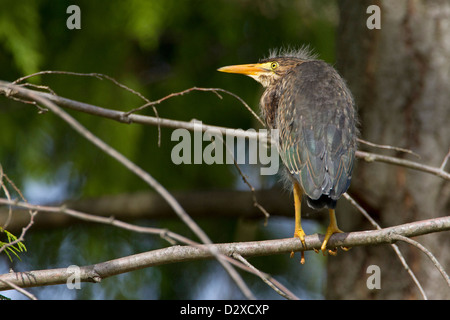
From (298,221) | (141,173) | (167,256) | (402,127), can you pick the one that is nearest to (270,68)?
(402,127)

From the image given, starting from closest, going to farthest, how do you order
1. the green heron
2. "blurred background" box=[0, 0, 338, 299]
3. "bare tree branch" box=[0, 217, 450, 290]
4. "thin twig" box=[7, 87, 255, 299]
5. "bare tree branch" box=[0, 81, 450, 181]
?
"thin twig" box=[7, 87, 255, 299], "bare tree branch" box=[0, 217, 450, 290], "bare tree branch" box=[0, 81, 450, 181], the green heron, "blurred background" box=[0, 0, 338, 299]

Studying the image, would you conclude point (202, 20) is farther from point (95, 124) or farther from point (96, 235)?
point (96, 235)

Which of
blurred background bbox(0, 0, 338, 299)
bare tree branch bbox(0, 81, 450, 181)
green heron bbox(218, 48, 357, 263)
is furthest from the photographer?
blurred background bbox(0, 0, 338, 299)

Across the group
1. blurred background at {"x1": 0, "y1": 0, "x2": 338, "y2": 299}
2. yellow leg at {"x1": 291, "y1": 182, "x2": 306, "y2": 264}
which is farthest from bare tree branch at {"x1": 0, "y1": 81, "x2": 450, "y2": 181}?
blurred background at {"x1": 0, "y1": 0, "x2": 338, "y2": 299}

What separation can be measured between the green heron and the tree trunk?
74 centimetres

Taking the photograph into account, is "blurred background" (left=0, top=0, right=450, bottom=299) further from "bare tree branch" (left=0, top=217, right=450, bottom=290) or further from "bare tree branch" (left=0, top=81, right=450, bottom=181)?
"bare tree branch" (left=0, top=217, right=450, bottom=290)

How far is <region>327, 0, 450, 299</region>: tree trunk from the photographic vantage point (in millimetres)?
3971

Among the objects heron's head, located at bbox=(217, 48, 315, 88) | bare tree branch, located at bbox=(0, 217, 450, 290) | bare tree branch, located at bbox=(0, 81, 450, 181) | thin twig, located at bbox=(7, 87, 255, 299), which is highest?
heron's head, located at bbox=(217, 48, 315, 88)

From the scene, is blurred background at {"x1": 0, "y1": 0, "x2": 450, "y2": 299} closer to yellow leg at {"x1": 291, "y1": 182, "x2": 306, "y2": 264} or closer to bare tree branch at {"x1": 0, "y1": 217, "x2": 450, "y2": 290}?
yellow leg at {"x1": 291, "y1": 182, "x2": 306, "y2": 264}

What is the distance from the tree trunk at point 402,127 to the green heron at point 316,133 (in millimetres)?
744

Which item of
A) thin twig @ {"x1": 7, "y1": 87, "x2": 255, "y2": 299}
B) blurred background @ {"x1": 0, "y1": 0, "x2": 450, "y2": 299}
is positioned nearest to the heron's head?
blurred background @ {"x1": 0, "y1": 0, "x2": 450, "y2": 299}

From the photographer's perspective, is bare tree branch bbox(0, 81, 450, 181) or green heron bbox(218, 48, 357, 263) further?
green heron bbox(218, 48, 357, 263)

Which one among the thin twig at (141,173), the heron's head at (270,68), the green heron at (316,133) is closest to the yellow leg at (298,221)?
the green heron at (316,133)

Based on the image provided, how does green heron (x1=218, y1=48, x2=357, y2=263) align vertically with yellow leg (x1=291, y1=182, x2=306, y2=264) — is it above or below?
above
